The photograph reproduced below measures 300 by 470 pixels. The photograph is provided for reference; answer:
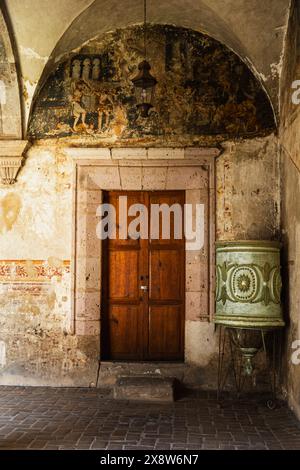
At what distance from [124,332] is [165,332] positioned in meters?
0.54

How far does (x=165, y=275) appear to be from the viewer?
20.9 ft

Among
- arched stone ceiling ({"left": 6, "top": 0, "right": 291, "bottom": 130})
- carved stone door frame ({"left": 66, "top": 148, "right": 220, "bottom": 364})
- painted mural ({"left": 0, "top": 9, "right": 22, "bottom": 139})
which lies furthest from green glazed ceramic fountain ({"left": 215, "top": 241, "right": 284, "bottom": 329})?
painted mural ({"left": 0, "top": 9, "right": 22, "bottom": 139})

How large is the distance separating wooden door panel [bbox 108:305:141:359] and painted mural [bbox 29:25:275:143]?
7.56 feet

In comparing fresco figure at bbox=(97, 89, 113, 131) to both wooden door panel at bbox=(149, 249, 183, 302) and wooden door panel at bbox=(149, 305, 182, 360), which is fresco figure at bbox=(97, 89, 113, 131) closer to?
wooden door panel at bbox=(149, 249, 183, 302)

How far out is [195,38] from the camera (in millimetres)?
6410

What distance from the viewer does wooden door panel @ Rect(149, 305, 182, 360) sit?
6.32 meters

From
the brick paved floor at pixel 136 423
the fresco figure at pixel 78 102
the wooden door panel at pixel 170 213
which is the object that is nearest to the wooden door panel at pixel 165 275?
Result: the wooden door panel at pixel 170 213

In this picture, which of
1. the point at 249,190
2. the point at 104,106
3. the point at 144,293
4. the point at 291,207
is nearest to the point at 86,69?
the point at 104,106

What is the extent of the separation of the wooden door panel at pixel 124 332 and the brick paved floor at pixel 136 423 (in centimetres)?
67

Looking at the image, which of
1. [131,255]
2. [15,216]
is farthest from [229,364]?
[15,216]

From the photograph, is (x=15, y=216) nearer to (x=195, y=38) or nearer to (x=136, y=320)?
(x=136, y=320)

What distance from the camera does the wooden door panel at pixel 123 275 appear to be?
638 centimetres
